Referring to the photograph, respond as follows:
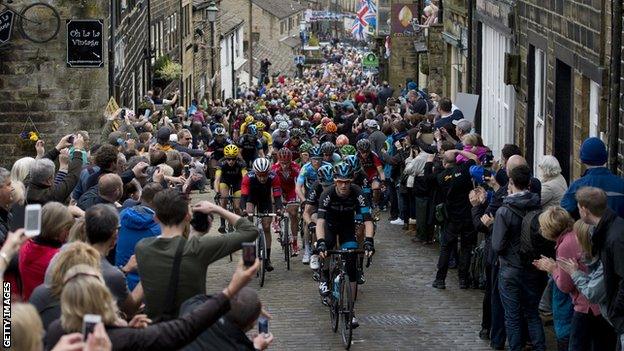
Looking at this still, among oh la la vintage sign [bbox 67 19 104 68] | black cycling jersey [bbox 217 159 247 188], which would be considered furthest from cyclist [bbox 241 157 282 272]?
oh la la vintage sign [bbox 67 19 104 68]

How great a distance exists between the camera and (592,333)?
11930 millimetres

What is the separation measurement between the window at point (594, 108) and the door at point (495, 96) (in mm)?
7554

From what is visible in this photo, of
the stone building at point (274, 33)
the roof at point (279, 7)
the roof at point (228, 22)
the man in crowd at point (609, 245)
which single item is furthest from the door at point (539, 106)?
the roof at point (279, 7)

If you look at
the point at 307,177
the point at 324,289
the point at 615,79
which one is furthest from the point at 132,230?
the point at 307,177

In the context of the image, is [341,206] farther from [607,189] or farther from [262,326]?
[262,326]

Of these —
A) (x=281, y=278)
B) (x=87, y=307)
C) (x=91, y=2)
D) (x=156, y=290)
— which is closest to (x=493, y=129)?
(x=91, y=2)

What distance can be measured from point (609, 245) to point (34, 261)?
13.5 feet

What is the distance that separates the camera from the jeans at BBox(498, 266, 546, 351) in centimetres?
1368

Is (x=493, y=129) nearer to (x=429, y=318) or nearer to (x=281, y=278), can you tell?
(x=281, y=278)

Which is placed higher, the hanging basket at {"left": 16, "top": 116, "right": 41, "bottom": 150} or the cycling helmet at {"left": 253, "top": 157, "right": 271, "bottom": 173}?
the hanging basket at {"left": 16, "top": 116, "right": 41, "bottom": 150}

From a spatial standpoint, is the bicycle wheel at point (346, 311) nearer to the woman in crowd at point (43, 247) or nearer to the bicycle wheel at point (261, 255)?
the bicycle wheel at point (261, 255)

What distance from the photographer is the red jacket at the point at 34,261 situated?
9.94m

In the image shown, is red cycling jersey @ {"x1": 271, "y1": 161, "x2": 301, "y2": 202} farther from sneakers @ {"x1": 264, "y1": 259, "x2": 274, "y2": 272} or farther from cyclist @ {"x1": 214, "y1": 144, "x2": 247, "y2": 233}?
sneakers @ {"x1": 264, "y1": 259, "x2": 274, "y2": 272}

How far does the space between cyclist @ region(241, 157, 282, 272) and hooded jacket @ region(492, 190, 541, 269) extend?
6033 mm
